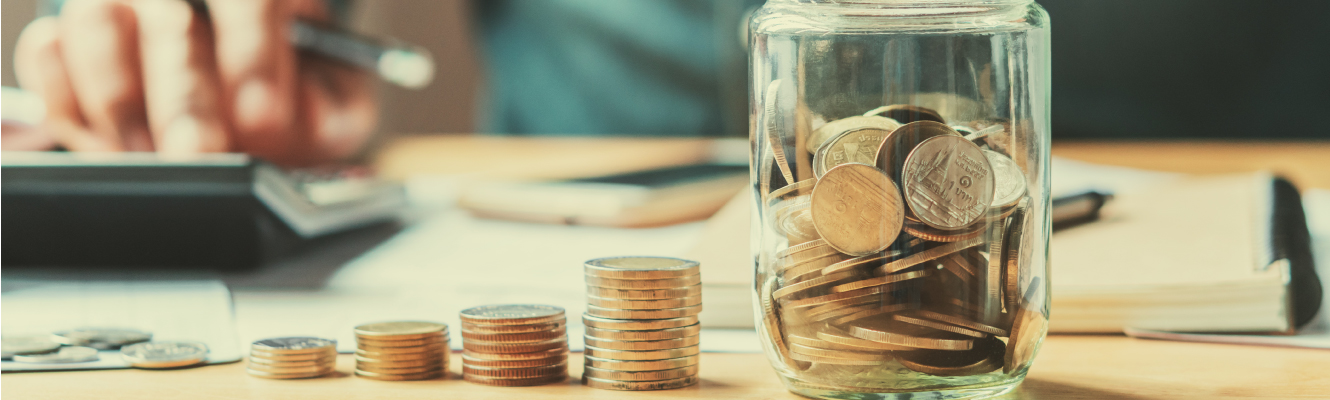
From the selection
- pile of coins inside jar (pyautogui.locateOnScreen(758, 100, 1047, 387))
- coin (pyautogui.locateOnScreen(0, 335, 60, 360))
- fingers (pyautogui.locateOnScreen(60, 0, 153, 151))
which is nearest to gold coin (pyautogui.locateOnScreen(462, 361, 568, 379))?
pile of coins inside jar (pyautogui.locateOnScreen(758, 100, 1047, 387))

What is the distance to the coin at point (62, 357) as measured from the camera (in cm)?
45

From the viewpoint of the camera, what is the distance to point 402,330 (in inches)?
17.7

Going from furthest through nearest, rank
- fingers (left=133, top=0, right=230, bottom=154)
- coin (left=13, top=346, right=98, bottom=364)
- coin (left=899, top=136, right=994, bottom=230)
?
1. fingers (left=133, top=0, right=230, bottom=154)
2. coin (left=13, top=346, right=98, bottom=364)
3. coin (left=899, top=136, right=994, bottom=230)

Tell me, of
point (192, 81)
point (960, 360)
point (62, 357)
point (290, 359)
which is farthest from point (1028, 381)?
point (192, 81)

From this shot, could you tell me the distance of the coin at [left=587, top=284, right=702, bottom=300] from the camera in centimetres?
41

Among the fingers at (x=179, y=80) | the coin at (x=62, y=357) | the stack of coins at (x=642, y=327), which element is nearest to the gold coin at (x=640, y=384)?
the stack of coins at (x=642, y=327)

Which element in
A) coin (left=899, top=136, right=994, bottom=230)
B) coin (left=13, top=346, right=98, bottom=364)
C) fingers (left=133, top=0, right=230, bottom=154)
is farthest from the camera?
fingers (left=133, top=0, right=230, bottom=154)

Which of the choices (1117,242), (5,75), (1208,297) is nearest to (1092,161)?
(1117,242)

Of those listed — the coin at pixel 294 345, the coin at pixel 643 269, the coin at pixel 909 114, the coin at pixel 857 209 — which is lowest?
the coin at pixel 294 345

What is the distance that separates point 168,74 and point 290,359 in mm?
746

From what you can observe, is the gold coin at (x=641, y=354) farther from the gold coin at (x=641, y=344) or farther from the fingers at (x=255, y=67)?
the fingers at (x=255, y=67)

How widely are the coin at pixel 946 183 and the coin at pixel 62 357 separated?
1.25 feet

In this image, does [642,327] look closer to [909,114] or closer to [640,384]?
[640,384]

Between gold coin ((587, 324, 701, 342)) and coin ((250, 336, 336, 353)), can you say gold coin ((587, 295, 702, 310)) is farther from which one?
coin ((250, 336, 336, 353))
